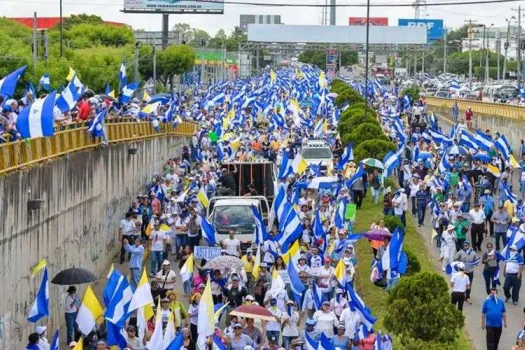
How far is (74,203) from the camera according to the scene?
26812 millimetres

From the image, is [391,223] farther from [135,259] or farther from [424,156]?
[424,156]

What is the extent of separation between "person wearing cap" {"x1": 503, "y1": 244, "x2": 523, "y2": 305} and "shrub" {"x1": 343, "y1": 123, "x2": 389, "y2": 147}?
2109 centimetres

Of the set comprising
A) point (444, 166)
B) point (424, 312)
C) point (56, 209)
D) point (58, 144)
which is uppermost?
point (58, 144)

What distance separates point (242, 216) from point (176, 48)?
7243 centimetres

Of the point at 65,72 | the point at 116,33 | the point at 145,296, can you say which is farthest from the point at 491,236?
the point at 116,33

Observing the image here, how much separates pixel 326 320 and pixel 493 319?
8.38 ft

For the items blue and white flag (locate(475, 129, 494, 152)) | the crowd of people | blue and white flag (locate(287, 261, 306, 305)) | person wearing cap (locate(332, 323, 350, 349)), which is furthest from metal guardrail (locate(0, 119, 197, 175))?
blue and white flag (locate(475, 129, 494, 152))

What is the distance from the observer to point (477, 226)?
28984 mm

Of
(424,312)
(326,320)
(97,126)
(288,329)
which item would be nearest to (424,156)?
(97,126)

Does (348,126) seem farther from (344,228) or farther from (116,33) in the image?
(116,33)

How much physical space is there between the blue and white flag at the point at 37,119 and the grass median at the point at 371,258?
19.3 ft

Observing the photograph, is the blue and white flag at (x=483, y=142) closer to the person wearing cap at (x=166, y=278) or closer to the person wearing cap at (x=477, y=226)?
the person wearing cap at (x=477, y=226)

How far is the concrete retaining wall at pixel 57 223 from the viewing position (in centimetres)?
2061

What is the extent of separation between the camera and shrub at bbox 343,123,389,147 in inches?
1782
